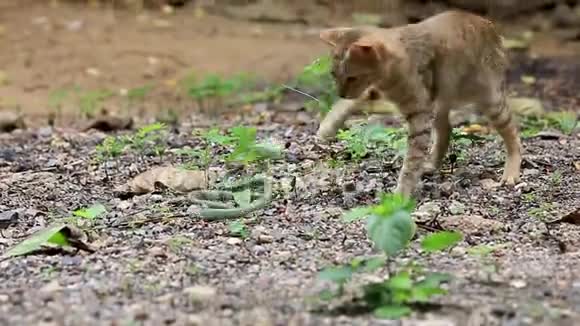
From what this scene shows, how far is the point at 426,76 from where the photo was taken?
4137mm

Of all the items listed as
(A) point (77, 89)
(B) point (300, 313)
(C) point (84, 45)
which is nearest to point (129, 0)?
(C) point (84, 45)

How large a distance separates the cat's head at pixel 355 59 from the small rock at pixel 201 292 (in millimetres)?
1081

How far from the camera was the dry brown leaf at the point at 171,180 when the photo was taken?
4.42 m

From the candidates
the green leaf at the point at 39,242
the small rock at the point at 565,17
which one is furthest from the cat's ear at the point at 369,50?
the small rock at the point at 565,17

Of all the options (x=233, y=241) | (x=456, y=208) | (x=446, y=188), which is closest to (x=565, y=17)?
(x=446, y=188)

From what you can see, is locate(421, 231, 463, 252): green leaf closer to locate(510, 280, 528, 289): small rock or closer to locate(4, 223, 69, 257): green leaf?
locate(510, 280, 528, 289): small rock

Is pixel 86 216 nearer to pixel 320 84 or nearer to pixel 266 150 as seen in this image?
pixel 266 150

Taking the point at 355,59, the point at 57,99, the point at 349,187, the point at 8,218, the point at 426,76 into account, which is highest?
the point at 355,59

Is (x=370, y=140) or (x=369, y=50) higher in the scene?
(x=369, y=50)

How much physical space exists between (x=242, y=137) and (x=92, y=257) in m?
0.84

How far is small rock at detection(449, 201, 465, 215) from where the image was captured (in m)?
3.94

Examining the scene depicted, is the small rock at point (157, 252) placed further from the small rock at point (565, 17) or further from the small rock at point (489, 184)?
the small rock at point (565, 17)

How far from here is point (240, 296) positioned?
9.84 feet

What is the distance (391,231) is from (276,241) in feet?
2.56
